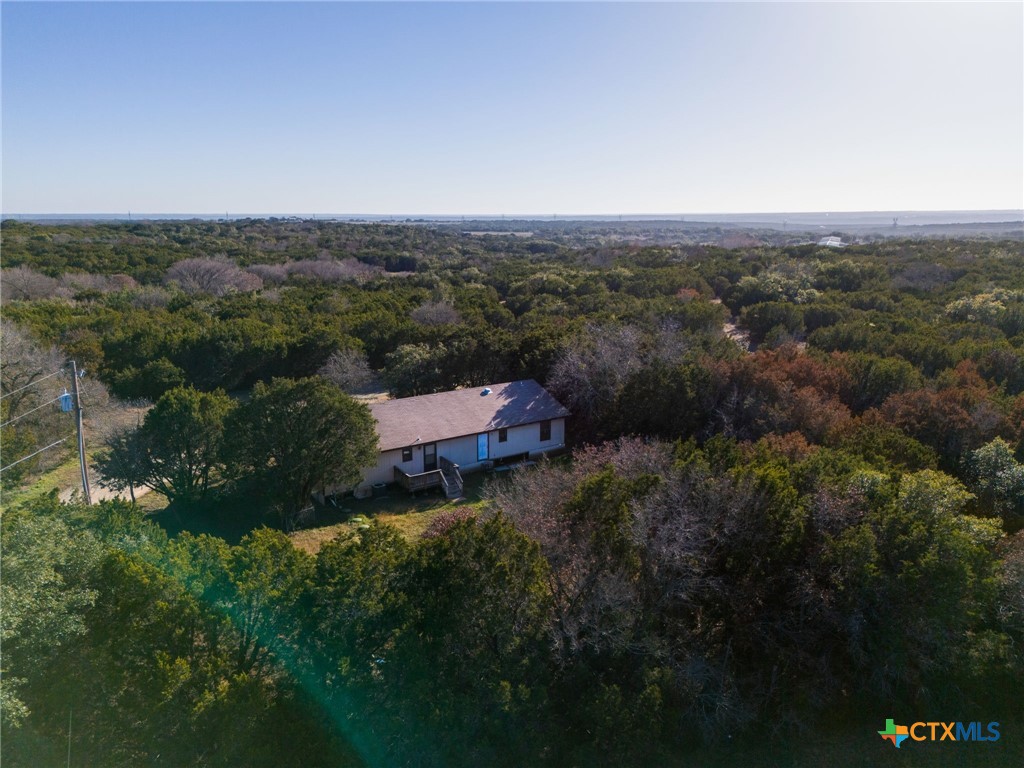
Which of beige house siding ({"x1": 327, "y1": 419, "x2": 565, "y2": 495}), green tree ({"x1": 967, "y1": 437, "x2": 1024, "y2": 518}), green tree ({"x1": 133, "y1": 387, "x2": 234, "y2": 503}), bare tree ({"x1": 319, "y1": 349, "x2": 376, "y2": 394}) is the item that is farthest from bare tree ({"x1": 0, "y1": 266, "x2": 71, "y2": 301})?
green tree ({"x1": 967, "y1": 437, "x2": 1024, "y2": 518})

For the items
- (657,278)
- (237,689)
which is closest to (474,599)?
(237,689)

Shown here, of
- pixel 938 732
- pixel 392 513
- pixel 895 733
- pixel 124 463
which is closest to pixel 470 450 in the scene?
pixel 392 513

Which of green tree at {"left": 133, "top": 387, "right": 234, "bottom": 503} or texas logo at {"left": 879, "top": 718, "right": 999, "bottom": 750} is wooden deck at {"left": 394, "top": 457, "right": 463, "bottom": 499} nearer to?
green tree at {"left": 133, "top": 387, "right": 234, "bottom": 503}

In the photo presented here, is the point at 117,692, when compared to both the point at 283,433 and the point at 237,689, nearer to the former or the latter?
the point at 237,689

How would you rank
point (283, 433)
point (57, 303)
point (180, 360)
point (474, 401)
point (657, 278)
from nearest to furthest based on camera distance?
point (283, 433) < point (474, 401) < point (180, 360) < point (57, 303) < point (657, 278)

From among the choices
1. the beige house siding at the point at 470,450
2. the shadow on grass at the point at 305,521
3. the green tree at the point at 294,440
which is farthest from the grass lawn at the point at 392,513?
the green tree at the point at 294,440

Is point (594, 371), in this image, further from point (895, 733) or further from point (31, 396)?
point (31, 396)
